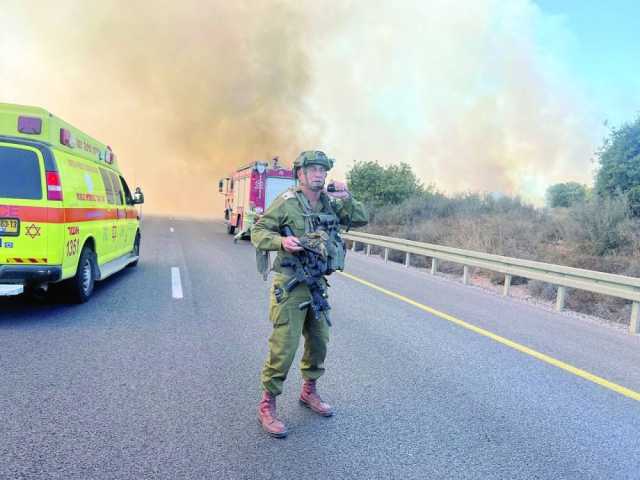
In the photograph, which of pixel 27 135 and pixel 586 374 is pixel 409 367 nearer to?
pixel 586 374

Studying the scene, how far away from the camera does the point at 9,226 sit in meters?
5.47

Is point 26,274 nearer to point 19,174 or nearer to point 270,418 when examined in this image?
point 19,174

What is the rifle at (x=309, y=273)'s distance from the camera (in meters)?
3.30

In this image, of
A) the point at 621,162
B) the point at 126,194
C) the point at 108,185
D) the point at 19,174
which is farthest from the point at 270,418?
the point at 621,162

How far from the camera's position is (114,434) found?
3055 millimetres

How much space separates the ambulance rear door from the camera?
547 centimetres

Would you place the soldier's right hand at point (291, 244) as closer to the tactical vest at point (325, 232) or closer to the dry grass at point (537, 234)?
the tactical vest at point (325, 232)

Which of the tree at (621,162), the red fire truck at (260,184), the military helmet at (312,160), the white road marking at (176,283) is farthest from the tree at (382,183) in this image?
the military helmet at (312,160)

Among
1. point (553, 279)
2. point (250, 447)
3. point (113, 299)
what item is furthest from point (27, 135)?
point (553, 279)

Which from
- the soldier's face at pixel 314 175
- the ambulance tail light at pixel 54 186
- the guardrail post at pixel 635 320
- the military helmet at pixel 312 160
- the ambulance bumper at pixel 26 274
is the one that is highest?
the military helmet at pixel 312 160

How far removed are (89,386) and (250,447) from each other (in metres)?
1.54

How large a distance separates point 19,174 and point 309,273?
3.98m

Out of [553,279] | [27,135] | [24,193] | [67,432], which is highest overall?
[27,135]

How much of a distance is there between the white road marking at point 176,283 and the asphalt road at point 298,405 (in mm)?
558
